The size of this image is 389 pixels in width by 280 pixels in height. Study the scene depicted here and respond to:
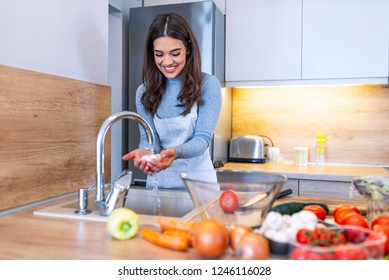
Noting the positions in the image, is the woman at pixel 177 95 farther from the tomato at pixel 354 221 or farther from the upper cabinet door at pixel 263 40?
the upper cabinet door at pixel 263 40

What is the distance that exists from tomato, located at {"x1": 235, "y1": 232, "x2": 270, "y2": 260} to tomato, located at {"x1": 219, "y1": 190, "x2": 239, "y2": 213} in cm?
23

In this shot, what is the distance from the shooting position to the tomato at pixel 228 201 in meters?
0.93

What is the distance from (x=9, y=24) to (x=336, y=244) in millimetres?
1128

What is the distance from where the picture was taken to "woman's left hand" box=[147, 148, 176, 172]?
1.19 m

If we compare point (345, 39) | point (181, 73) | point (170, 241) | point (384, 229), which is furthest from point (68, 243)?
point (345, 39)

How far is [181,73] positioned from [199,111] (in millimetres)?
181

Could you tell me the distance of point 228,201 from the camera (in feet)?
3.07

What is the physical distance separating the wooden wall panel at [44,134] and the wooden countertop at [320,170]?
Result: 3.62 ft

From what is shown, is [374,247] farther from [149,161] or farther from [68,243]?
[149,161]

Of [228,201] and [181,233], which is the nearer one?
[181,233]

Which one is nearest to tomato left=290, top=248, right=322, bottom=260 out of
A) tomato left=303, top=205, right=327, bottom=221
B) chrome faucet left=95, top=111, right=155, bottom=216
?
tomato left=303, top=205, right=327, bottom=221

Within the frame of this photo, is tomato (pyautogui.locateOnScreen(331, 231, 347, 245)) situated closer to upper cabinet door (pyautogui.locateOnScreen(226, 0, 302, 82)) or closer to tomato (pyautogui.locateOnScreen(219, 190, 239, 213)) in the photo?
tomato (pyautogui.locateOnScreen(219, 190, 239, 213))
